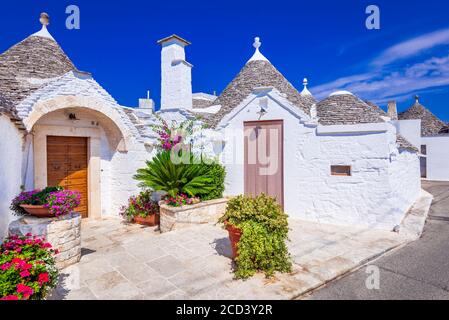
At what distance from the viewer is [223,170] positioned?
848 centimetres

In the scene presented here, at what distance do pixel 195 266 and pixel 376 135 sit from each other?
219 inches

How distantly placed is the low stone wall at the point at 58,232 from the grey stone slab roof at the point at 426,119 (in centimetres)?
2552

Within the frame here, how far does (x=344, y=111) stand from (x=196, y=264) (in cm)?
737

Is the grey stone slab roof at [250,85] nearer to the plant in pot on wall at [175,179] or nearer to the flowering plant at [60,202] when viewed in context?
the plant in pot on wall at [175,179]

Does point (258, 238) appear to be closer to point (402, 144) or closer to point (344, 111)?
point (344, 111)

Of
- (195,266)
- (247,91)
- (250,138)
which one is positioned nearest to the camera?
(195,266)

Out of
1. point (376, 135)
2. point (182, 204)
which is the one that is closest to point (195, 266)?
point (182, 204)

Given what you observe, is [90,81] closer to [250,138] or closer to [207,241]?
[250,138]

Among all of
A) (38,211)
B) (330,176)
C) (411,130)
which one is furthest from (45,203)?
(411,130)

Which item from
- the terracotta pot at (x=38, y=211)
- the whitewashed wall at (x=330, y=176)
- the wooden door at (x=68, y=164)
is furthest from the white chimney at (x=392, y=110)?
the terracotta pot at (x=38, y=211)

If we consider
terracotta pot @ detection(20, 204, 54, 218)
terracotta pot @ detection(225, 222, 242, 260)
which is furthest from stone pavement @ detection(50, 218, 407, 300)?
terracotta pot @ detection(20, 204, 54, 218)

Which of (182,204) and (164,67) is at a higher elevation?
(164,67)

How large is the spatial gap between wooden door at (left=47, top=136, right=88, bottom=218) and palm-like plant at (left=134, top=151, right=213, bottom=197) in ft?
6.49

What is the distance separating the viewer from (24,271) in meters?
2.74
